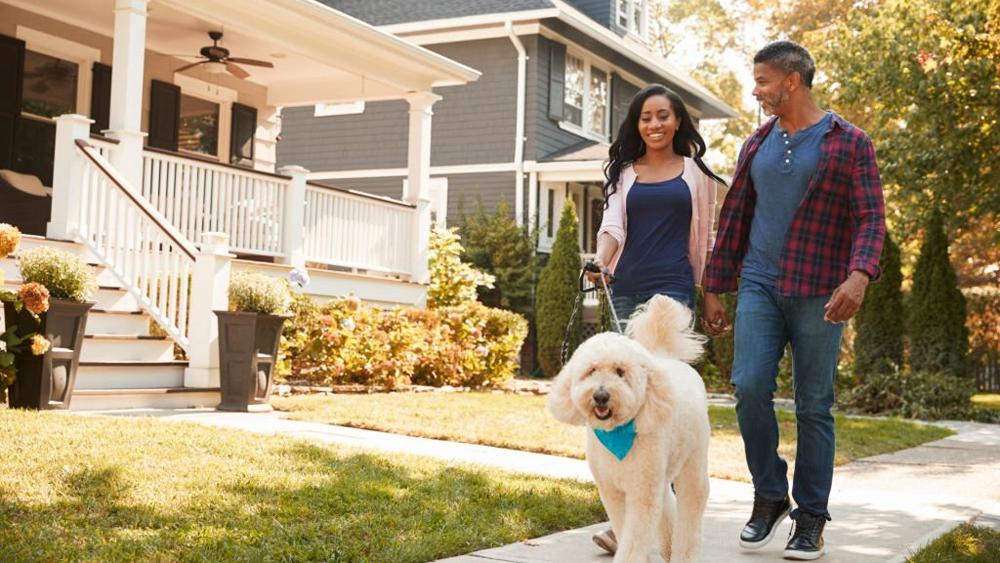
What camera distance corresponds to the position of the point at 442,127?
2231 centimetres

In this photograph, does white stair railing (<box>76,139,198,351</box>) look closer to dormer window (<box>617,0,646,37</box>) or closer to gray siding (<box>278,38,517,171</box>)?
gray siding (<box>278,38,517,171</box>)

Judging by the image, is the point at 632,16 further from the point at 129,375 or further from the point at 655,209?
the point at 655,209

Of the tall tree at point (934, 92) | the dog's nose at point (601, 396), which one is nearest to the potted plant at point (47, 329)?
the dog's nose at point (601, 396)

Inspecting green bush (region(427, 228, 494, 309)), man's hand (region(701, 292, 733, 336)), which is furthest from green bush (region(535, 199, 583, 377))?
man's hand (region(701, 292, 733, 336))

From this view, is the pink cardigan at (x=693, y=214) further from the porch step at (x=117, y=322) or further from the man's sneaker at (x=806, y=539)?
the porch step at (x=117, y=322)

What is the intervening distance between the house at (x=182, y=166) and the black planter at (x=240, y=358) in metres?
0.21

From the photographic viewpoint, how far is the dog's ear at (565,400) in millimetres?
3609

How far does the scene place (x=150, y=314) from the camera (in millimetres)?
9578

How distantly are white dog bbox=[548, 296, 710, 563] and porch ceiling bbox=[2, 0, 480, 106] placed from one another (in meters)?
8.87

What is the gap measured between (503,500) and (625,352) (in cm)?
194

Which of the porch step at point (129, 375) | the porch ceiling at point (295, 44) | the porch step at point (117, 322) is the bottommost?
the porch step at point (129, 375)

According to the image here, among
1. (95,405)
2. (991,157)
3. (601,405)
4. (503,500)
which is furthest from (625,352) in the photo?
(991,157)

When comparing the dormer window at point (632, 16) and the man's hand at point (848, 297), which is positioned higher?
the dormer window at point (632, 16)

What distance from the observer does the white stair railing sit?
31.2 feet
